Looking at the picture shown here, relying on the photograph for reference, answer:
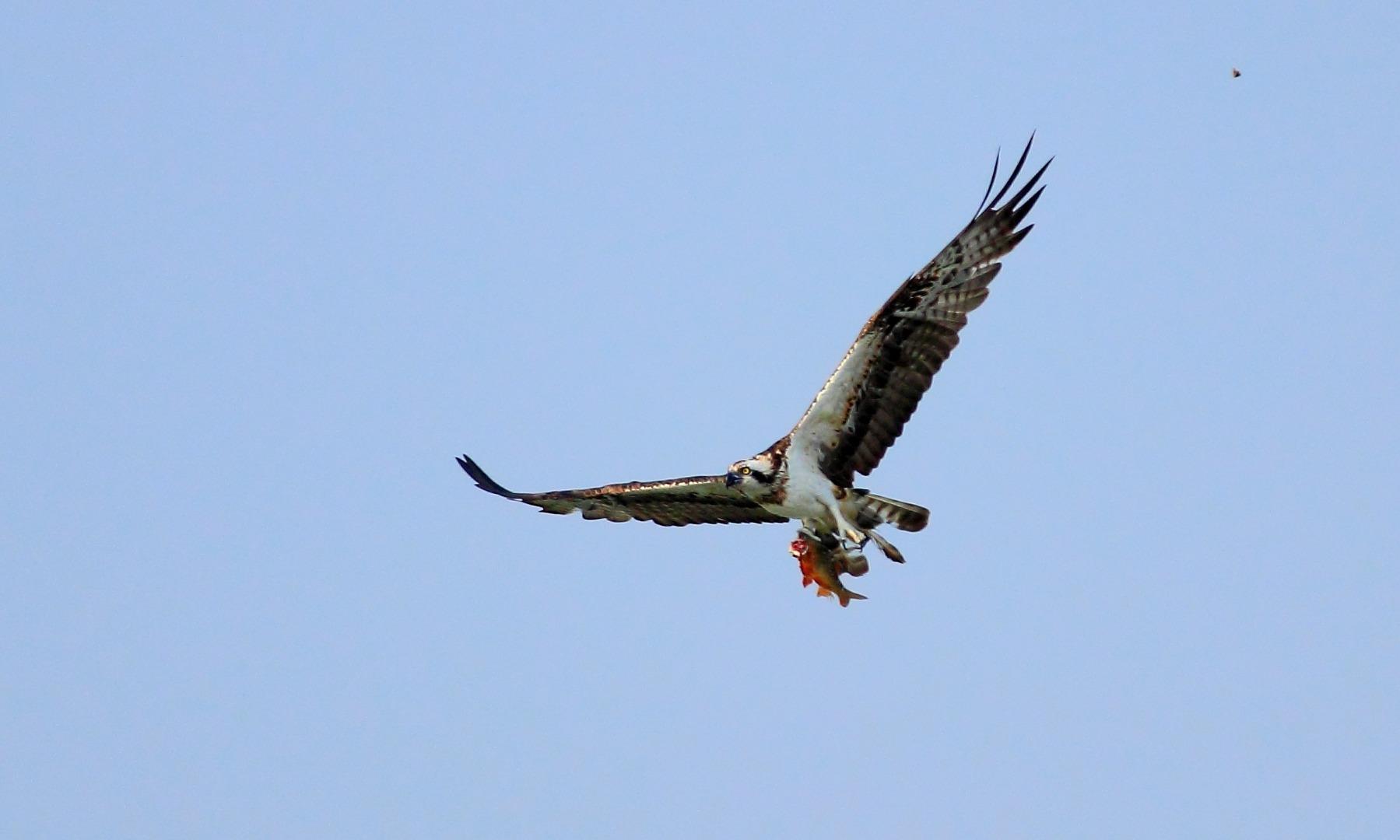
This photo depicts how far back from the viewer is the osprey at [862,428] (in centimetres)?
1827

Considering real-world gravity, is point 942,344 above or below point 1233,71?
below

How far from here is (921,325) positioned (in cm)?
1836

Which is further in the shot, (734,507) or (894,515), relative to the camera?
(734,507)

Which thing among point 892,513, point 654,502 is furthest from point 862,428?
point 654,502

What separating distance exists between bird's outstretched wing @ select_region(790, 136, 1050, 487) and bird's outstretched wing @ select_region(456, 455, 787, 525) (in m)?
1.43

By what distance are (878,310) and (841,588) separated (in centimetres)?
253

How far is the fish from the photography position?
19.2 meters

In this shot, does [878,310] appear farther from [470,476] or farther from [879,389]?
[470,476]

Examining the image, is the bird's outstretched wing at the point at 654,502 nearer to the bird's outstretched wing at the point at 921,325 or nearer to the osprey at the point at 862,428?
the osprey at the point at 862,428

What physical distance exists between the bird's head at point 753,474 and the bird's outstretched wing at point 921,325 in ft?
1.75

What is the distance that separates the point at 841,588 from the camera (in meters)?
19.2

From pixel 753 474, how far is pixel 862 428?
38.4 inches

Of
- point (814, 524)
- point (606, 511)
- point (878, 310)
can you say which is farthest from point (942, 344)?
point (606, 511)

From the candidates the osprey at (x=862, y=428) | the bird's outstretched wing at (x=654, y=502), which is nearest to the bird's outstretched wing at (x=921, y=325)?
the osprey at (x=862, y=428)
